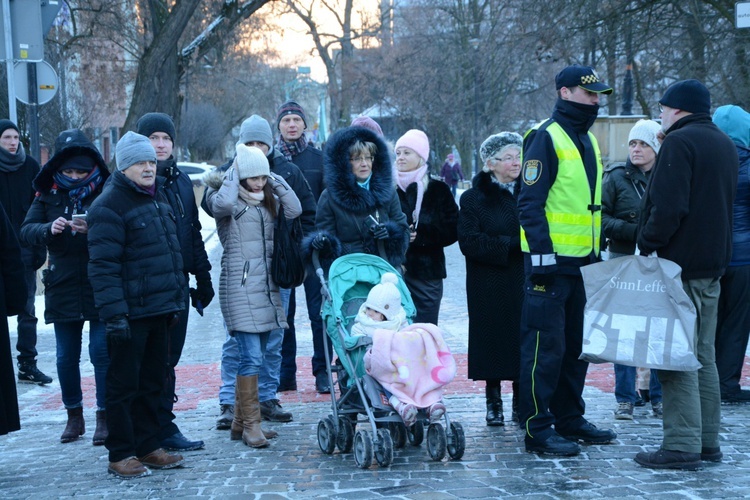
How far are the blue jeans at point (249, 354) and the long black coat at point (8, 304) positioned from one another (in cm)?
143

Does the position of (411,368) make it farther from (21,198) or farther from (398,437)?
(21,198)

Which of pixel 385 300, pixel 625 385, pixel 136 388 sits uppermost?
pixel 385 300

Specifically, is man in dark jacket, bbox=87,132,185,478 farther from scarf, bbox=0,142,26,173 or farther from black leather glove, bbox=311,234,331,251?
scarf, bbox=0,142,26,173

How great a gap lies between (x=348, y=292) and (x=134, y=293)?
1.43 meters

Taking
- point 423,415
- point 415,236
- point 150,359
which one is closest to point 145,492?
point 150,359

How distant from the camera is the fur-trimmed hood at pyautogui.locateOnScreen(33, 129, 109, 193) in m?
6.78

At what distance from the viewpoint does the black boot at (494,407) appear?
7.15m

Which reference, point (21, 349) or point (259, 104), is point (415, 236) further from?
point (259, 104)

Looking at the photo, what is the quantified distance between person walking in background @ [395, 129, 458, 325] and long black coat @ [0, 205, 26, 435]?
2792 millimetres

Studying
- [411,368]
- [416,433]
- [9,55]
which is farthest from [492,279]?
[9,55]

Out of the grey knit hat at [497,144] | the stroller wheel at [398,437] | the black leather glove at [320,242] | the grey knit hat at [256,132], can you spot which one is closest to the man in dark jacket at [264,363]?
the grey knit hat at [256,132]

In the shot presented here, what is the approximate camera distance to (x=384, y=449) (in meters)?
5.99

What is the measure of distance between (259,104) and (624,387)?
61682 millimetres

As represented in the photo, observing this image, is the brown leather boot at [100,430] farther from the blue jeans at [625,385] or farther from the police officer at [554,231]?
the blue jeans at [625,385]
